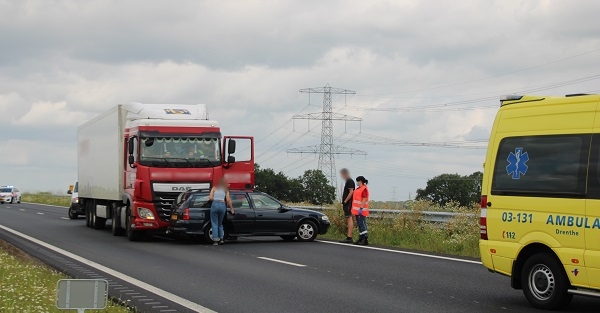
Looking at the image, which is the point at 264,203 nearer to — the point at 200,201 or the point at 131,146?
the point at 200,201

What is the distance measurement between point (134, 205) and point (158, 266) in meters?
7.51

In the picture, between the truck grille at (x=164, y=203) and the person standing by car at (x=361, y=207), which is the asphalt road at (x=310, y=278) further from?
the truck grille at (x=164, y=203)

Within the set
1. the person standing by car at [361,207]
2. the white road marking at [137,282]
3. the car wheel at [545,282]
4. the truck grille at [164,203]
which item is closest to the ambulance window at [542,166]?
the car wheel at [545,282]

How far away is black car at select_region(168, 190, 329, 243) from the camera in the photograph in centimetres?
2377

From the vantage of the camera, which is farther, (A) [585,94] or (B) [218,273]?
(B) [218,273]

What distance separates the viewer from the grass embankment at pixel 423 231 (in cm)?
2133

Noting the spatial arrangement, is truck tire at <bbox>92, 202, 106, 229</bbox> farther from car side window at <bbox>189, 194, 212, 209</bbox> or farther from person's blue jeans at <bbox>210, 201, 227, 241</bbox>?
person's blue jeans at <bbox>210, 201, 227, 241</bbox>

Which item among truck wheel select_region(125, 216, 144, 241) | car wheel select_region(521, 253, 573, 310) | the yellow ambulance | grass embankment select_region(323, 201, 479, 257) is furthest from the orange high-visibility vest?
car wheel select_region(521, 253, 573, 310)

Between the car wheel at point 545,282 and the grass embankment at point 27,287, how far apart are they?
16.1 ft

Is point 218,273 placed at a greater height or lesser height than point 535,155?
lesser

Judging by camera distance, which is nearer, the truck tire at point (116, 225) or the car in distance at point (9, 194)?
the truck tire at point (116, 225)

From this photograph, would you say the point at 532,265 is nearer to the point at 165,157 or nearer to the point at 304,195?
the point at 165,157

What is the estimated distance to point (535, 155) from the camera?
38.0ft

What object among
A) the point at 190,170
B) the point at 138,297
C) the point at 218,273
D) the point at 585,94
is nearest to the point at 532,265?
the point at 585,94
